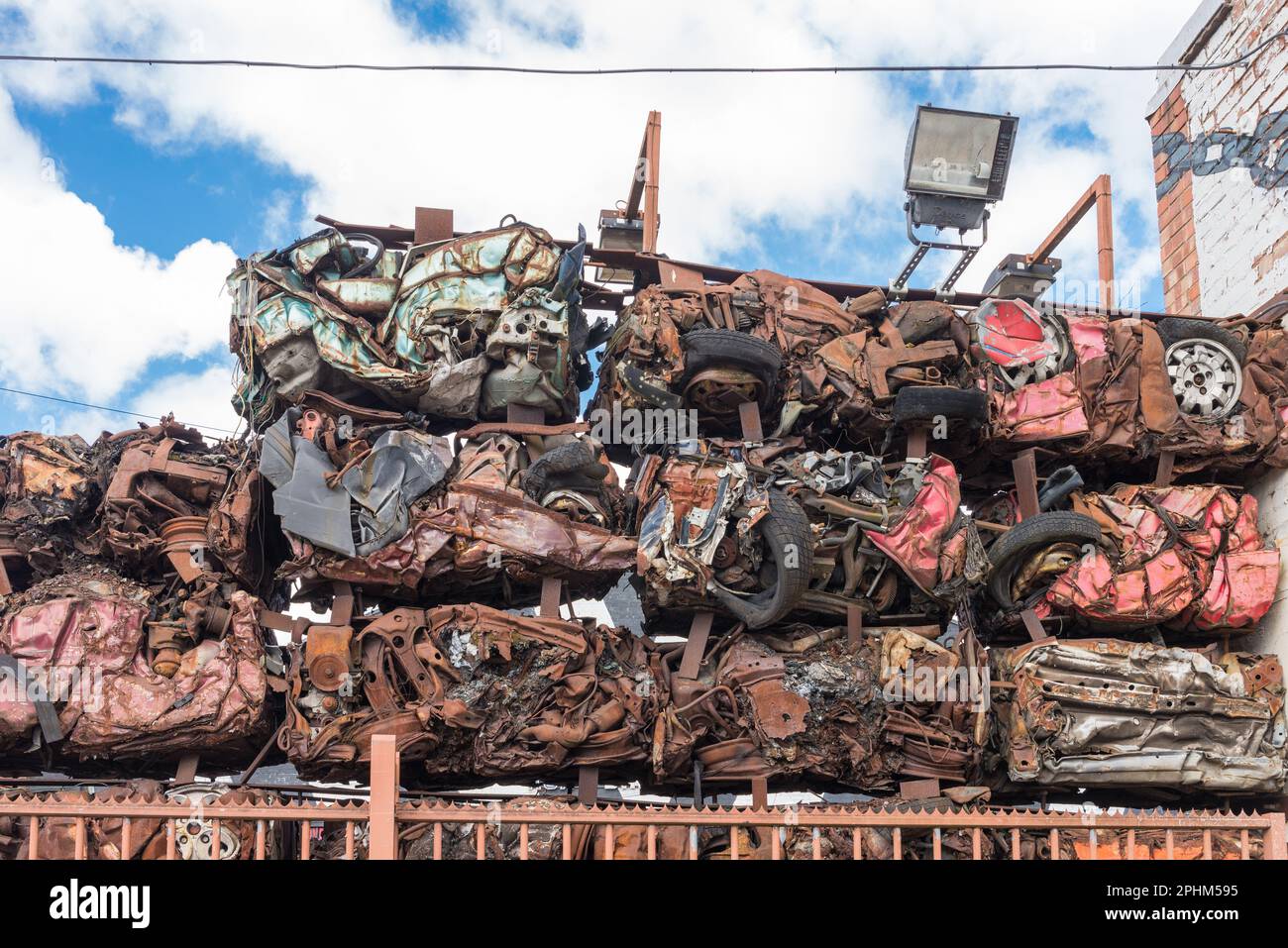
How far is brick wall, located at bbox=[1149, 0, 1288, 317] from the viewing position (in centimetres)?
1333

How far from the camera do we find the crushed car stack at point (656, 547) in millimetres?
10555

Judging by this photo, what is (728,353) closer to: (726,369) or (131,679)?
(726,369)

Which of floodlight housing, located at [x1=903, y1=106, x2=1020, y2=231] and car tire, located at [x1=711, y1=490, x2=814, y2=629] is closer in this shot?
car tire, located at [x1=711, y1=490, x2=814, y2=629]

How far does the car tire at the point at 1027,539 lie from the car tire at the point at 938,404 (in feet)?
3.41

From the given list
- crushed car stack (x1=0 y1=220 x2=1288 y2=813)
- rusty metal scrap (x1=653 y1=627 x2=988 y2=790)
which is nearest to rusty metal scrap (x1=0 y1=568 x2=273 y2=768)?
crushed car stack (x1=0 y1=220 x2=1288 y2=813)

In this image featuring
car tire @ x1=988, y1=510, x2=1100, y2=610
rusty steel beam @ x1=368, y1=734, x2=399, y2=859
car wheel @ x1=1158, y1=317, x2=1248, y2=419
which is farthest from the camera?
car wheel @ x1=1158, y1=317, x2=1248, y2=419

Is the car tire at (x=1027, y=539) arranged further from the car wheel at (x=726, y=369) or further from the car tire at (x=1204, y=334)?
the car wheel at (x=726, y=369)

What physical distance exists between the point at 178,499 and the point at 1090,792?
8215 mm

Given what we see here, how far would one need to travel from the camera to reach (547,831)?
10.2m

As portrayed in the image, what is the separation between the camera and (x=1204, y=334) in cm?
1238

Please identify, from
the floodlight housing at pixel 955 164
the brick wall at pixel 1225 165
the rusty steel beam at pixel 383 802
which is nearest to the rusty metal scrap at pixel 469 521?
the floodlight housing at pixel 955 164

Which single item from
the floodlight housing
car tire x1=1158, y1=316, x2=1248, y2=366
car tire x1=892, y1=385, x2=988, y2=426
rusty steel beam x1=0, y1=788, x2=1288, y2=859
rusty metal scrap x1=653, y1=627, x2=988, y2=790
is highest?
the floodlight housing

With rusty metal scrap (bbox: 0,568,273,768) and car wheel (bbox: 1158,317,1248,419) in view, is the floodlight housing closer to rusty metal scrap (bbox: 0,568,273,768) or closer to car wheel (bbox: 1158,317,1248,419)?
car wheel (bbox: 1158,317,1248,419)

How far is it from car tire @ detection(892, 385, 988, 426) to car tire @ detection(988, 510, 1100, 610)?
1.04m
